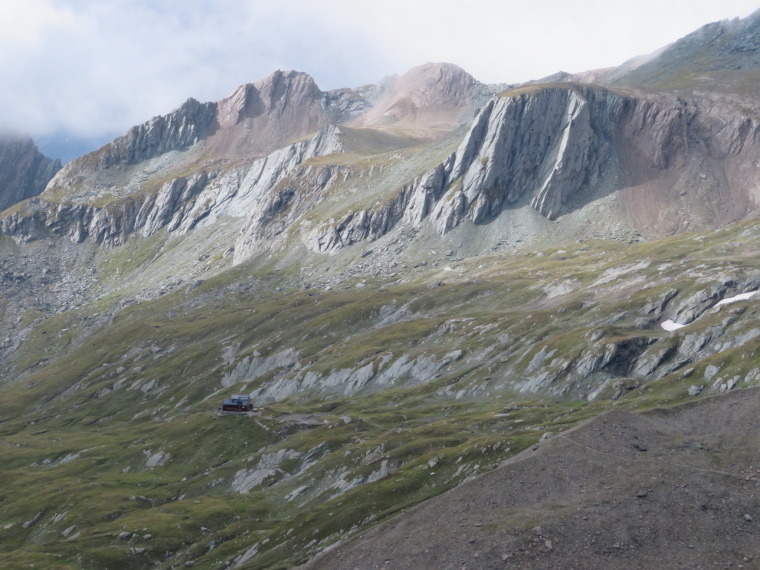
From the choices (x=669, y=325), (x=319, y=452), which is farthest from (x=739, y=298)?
(x=319, y=452)

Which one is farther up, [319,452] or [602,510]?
[602,510]

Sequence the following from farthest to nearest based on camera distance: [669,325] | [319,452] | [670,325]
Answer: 1. [669,325]
2. [670,325]
3. [319,452]

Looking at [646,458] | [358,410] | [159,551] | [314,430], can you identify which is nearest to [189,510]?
[159,551]

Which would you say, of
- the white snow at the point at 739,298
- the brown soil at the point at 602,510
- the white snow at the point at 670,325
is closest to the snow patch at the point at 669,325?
the white snow at the point at 670,325

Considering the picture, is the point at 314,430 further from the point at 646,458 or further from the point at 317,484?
the point at 646,458

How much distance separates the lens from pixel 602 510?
171ft

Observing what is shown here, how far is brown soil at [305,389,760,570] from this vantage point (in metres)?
47.4

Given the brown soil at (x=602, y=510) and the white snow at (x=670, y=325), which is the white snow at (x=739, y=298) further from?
the brown soil at (x=602, y=510)

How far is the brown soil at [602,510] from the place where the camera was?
47438 mm

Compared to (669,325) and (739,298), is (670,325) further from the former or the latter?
(739,298)

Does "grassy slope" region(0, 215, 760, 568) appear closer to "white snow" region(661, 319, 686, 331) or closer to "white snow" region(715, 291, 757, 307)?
"white snow" region(661, 319, 686, 331)

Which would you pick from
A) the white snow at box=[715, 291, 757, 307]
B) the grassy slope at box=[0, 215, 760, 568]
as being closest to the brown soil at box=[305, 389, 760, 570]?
the grassy slope at box=[0, 215, 760, 568]

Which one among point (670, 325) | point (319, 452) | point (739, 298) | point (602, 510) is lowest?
point (670, 325)

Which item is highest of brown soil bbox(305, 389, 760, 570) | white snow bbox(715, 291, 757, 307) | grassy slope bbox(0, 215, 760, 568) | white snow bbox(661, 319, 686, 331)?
brown soil bbox(305, 389, 760, 570)
